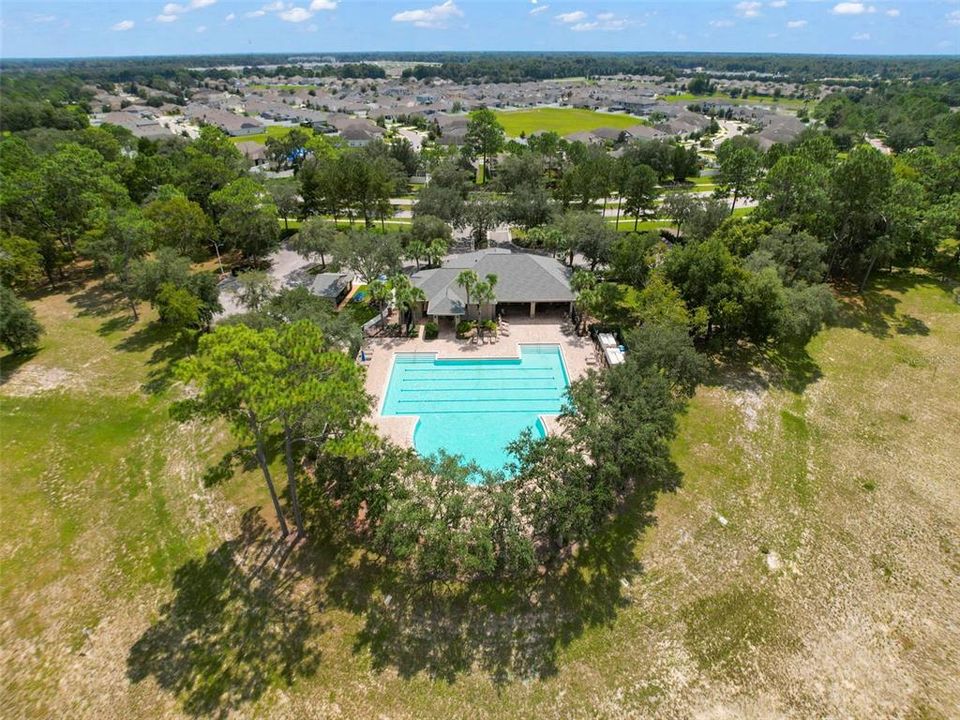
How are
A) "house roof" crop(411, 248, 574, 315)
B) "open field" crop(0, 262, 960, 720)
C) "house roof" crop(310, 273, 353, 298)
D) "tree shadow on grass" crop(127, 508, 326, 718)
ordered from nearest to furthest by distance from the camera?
"open field" crop(0, 262, 960, 720) → "tree shadow on grass" crop(127, 508, 326, 718) → "house roof" crop(411, 248, 574, 315) → "house roof" crop(310, 273, 353, 298)

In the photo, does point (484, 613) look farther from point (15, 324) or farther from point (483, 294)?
point (15, 324)

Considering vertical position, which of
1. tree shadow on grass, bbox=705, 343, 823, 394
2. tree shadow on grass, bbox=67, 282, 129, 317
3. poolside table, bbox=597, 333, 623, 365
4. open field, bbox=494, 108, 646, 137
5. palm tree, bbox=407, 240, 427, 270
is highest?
open field, bbox=494, 108, 646, 137

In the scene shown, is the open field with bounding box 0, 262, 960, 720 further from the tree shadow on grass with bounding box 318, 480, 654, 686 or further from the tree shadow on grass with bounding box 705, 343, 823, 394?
the tree shadow on grass with bounding box 705, 343, 823, 394

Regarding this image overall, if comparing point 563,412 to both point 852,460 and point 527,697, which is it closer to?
point 527,697

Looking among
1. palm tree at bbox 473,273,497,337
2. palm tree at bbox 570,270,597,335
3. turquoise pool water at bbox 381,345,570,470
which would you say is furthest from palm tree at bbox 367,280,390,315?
palm tree at bbox 570,270,597,335

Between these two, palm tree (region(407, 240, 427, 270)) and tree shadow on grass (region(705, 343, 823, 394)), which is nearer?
tree shadow on grass (region(705, 343, 823, 394))

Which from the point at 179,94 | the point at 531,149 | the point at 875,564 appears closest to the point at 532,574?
the point at 875,564

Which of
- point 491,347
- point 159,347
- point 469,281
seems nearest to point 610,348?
point 491,347
